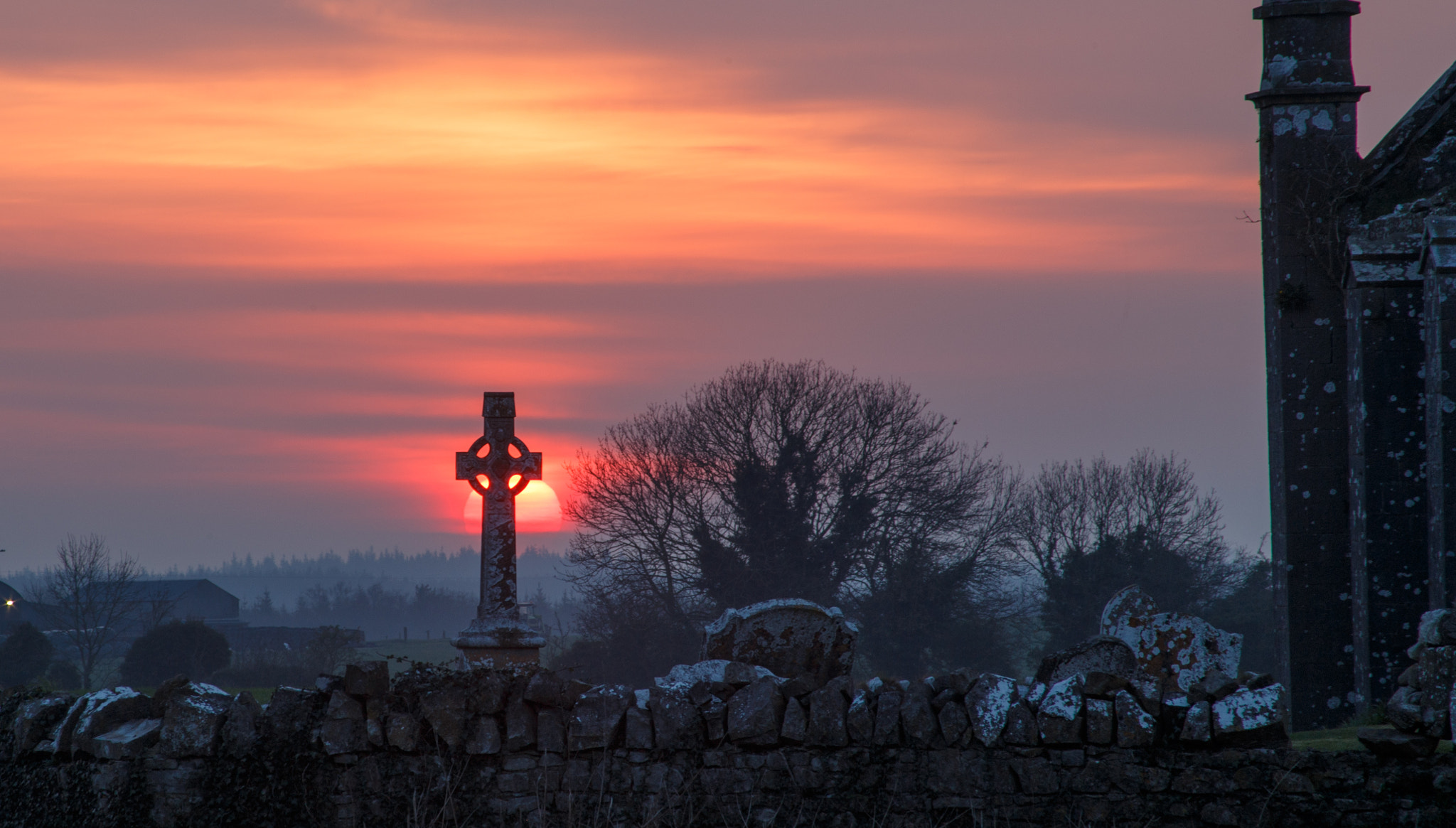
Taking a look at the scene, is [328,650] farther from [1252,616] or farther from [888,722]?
[888,722]

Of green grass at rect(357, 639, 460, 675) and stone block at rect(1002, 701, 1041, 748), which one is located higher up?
stone block at rect(1002, 701, 1041, 748)

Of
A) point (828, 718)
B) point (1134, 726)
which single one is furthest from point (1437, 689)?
point (828, 718)

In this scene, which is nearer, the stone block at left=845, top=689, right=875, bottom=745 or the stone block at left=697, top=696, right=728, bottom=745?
the stone block at left=845, top=689, right=875, bottom=745

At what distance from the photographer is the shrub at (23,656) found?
120ft

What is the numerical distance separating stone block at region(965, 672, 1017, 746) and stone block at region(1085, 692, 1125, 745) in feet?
1.30

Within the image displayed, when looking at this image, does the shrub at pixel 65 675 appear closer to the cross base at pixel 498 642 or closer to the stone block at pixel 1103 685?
the cross base at pixel 498 642

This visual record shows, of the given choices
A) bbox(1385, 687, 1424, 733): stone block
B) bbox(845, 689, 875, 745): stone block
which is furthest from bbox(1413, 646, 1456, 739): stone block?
bbox(845, 689, 875, 745): stone block

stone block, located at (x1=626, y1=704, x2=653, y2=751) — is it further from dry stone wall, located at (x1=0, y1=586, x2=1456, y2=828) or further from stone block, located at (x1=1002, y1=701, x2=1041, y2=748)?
stone block, located at (x1=1002, y1=701, x2=1041, y2=748)

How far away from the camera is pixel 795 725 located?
6520mm

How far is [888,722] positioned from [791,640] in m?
2.27

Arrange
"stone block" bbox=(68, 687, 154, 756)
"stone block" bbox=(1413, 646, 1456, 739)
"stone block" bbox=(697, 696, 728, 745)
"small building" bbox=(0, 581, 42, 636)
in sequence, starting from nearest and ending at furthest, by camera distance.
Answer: "stone block" bbox=(1413, 646, 1456, 739), "stone block" bbox=(697, 696, 728, 745), "stone block" bbox=(68, 687, 154, 756), "small building" bbox=(0, 581, 42, 636)

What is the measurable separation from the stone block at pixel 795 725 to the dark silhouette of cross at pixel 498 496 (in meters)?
5.26

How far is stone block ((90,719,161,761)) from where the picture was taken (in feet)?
22.2

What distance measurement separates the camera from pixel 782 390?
36719 millimetres
